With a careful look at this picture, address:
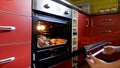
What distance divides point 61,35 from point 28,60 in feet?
2.44

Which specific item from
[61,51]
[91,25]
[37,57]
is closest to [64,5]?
[61,51]

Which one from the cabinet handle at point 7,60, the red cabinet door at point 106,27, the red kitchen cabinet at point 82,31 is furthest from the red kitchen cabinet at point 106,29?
the cabinet handle at point 7,60

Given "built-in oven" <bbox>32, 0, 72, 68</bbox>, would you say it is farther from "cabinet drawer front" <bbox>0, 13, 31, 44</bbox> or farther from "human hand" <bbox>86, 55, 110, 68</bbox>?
"human hand" <bbox>86, 55, 110, 68</bbox>

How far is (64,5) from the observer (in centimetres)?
168

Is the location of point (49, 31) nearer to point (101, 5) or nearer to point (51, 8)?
point (51, 8)

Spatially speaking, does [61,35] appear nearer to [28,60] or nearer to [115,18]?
[28,60]

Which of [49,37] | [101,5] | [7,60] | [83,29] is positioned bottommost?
[7,60]

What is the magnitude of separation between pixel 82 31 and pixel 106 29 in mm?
468

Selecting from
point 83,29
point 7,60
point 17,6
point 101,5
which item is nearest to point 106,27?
point 83,29

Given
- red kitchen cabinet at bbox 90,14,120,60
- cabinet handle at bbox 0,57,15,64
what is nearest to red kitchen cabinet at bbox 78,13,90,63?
red kitchen cabinet at bbox 90,14,120,60

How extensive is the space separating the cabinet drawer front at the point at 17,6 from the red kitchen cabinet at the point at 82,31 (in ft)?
4.34

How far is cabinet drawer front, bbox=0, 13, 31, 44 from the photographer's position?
2.72 feet

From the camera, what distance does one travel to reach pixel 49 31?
1.56 metres

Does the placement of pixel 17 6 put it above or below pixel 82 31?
above
